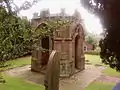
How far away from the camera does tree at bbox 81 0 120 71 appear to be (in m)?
2.37

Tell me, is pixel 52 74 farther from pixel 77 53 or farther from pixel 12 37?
pixel 77 53

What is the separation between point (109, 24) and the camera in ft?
8.11

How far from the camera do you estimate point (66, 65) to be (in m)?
12.7

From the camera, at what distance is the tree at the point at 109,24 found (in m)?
2.37

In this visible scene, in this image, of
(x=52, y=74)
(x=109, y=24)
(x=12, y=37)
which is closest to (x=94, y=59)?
(x=12, y=37)

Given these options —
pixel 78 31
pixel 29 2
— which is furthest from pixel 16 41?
pixel 78 31

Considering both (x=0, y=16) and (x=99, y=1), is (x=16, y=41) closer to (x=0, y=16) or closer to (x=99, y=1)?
(x=0, y=16)

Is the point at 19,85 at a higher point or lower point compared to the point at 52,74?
lower

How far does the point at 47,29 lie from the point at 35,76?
9544 mm

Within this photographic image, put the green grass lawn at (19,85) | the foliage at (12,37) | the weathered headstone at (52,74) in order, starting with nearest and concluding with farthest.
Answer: the weathered headstone at (52,74)
the foliage at (12,37)
the green grass lawn at (19,85)

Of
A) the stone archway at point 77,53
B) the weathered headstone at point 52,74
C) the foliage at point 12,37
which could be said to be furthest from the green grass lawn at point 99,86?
the weathered headstone at point 52,74

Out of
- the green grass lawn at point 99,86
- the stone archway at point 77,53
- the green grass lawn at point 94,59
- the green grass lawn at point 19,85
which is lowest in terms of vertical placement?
the green grass lawn at point 99,86

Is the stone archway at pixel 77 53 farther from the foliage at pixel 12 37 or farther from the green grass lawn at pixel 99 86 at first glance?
the foliage at pixel 12 37

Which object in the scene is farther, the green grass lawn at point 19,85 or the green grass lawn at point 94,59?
the green grass lawn at point 94,59
